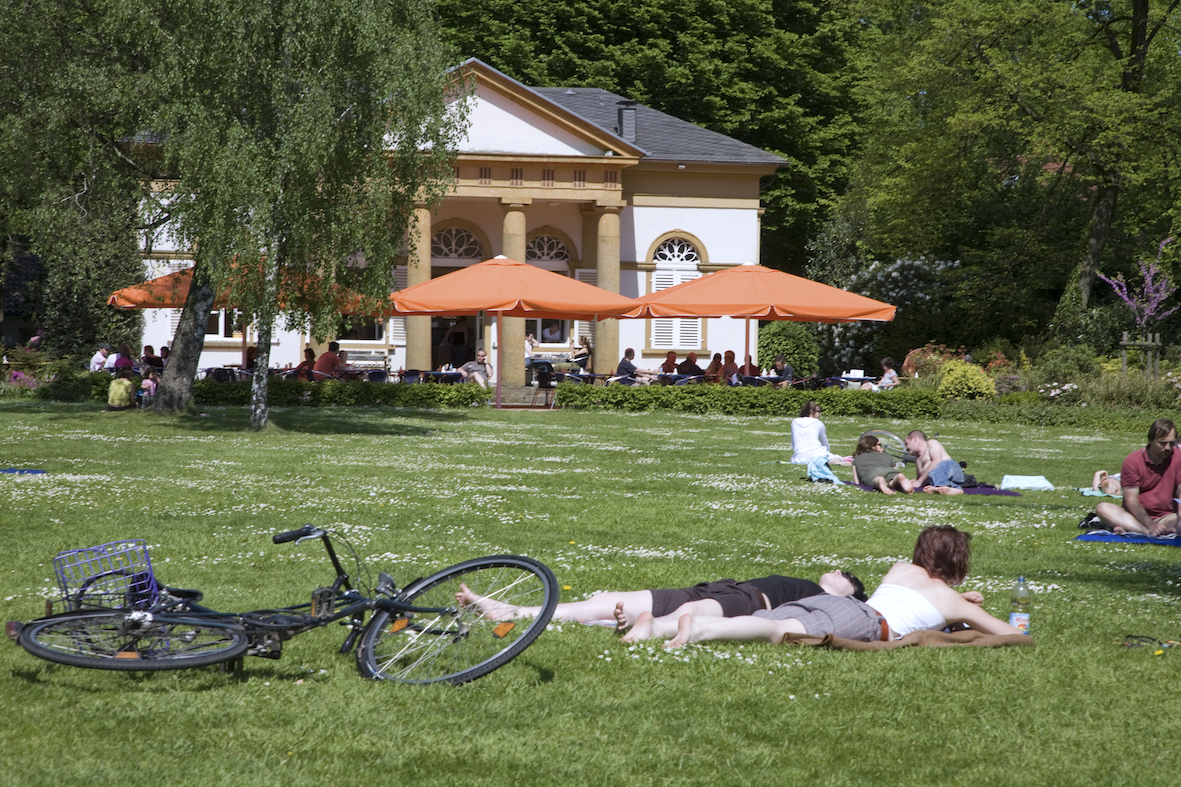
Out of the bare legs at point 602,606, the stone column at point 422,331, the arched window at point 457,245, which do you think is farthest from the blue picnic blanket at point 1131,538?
the arched window at point 457,245

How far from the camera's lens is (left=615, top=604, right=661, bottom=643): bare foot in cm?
592

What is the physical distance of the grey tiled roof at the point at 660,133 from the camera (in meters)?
37.6

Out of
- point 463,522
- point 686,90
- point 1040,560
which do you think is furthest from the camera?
point 686,90

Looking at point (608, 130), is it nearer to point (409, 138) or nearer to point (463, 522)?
point (409, 138)

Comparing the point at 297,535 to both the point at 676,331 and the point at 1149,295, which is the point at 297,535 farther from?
the point at 676,331

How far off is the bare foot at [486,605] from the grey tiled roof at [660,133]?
104 feet

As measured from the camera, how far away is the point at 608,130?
37.0m

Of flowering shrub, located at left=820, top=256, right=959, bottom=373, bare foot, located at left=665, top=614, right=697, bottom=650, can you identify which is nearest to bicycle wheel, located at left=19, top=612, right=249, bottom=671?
bare foot, located at left=665, top=614, right=697, bottom=650

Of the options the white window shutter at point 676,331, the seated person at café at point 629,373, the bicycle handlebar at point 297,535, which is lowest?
the bicycle handlebar at point 297,535

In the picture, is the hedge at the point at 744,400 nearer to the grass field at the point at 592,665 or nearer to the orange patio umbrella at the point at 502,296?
the orange patio umbrella at the point at 502,296

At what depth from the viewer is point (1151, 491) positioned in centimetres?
1063

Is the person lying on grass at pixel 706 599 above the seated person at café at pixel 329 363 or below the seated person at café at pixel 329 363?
below

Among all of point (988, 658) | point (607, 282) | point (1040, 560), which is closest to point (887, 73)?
point (607, 282)

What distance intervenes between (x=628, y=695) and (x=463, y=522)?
494cm
